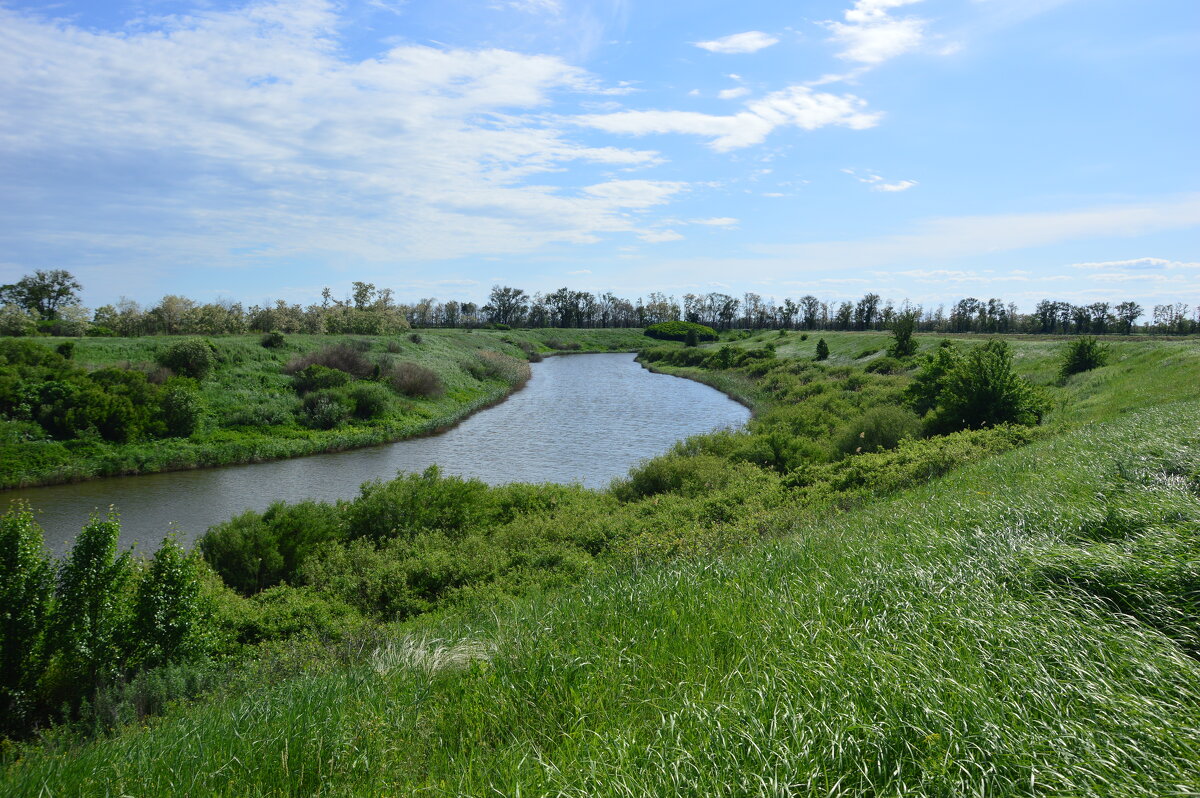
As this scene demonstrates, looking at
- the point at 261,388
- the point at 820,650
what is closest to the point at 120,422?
the point at 261,388

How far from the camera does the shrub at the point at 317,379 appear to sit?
115 feet

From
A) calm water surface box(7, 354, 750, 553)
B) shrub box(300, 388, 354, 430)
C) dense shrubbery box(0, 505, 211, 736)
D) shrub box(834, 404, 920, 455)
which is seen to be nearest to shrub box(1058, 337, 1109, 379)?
shrub box(834, 404, 920, 455)

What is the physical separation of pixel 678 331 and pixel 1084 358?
89672 millimetres

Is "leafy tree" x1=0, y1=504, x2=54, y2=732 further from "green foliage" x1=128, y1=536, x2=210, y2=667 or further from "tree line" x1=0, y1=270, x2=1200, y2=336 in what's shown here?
"tree line" x1=0, y1=270, x2=1200, y2=336

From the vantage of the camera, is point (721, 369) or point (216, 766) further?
point (721, 369)

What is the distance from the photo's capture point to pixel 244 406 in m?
30.6

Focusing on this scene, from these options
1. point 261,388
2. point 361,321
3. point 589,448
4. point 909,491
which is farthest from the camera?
point 361,321

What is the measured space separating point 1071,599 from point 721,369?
62.3 meters

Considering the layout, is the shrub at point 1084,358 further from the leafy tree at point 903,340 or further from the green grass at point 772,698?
the green grass at point 772,698

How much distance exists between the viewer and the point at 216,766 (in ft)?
13.6

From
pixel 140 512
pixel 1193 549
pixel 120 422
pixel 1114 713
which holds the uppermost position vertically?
pixel 1193 549

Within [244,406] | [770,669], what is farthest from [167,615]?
[244,406]

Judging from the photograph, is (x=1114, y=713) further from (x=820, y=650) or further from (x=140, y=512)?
(x=140, y=512)

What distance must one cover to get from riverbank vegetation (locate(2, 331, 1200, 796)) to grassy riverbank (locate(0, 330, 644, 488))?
53.7 ft
